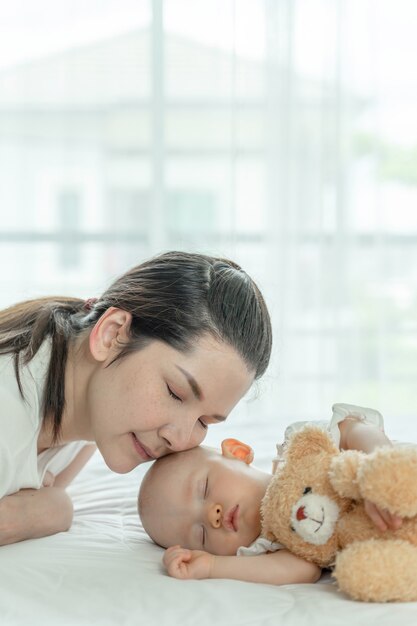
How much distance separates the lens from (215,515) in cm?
139

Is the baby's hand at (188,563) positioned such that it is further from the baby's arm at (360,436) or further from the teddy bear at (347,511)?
the baby's arm at (360,436)

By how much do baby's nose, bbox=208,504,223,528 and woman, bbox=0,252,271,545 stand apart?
0.12 meters

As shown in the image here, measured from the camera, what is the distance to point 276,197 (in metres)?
3.71

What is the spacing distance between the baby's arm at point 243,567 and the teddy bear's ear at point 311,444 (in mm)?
149

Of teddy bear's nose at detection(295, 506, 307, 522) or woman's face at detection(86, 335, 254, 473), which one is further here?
woman's face at detection(86, 335, 254, 473)

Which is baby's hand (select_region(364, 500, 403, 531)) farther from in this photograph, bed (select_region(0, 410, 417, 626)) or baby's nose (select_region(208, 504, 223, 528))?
baby's nose (select_region(208, 504, 223, 528))

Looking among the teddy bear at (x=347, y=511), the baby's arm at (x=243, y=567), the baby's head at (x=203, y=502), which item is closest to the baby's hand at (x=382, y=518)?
the teddy bear at (x=347, y=511)

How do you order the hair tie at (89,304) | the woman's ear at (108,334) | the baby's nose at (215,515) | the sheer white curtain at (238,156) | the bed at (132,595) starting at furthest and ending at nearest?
the sheer white curtain at (238,156), the hair tie at (89,304), the woman's ear at (108,334), the baby's nose at (215,515), the bed at (132,595)

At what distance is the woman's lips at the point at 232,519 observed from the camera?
4.58 ft

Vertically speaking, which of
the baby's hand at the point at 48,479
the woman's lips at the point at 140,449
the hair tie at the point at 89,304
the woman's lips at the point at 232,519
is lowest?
the baby's hand at the point at 48,479

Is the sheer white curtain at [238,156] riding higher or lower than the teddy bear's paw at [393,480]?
higher

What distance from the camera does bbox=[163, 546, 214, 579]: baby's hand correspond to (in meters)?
1.26

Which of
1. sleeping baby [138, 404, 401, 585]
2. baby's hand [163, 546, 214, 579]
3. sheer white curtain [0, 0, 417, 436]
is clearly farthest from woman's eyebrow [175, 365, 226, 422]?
sheer white curtain [0, 0, 417, 436]

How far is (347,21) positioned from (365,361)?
1371 millimetres
